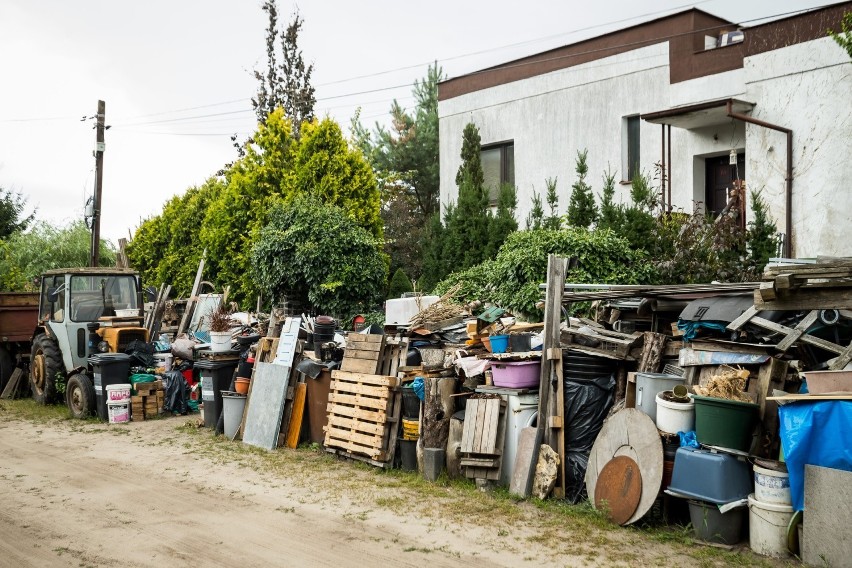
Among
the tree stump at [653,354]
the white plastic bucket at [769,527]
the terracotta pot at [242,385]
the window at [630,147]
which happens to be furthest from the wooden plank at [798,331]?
the window at [630,147]

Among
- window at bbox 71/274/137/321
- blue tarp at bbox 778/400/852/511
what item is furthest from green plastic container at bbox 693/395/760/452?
window at bbox 71/274/137/321

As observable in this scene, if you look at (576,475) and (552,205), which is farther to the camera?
(552,205)

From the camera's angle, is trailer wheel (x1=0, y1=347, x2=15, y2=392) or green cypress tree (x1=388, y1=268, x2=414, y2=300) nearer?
trailer wheel (x1=0, y1=347, x2=15, y2=392)

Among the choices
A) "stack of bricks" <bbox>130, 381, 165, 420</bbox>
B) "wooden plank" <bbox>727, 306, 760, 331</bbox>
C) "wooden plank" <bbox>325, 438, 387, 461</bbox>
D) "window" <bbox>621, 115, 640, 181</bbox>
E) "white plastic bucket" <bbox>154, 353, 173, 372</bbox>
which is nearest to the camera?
"wooden plank" <bbox>727, 306, 760, 331</bbox>

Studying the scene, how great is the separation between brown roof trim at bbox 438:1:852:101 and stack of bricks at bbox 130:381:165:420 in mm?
10637

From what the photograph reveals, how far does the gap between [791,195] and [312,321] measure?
325 inches

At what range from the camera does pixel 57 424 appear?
44.0 feet

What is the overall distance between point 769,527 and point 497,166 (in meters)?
14.0

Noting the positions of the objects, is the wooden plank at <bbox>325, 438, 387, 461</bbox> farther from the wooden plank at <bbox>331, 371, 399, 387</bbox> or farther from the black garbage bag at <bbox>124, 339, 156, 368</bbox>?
the black garbage bag at <bbox>124, 339, 156, 368</bbox>

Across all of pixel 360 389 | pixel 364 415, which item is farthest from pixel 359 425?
pixel 360 389

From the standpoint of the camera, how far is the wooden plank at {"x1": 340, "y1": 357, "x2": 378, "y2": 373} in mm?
10323

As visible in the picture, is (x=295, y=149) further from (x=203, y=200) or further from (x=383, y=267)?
(x=203, y=200)

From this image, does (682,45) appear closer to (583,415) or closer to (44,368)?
(583,415)

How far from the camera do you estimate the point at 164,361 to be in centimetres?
1486
